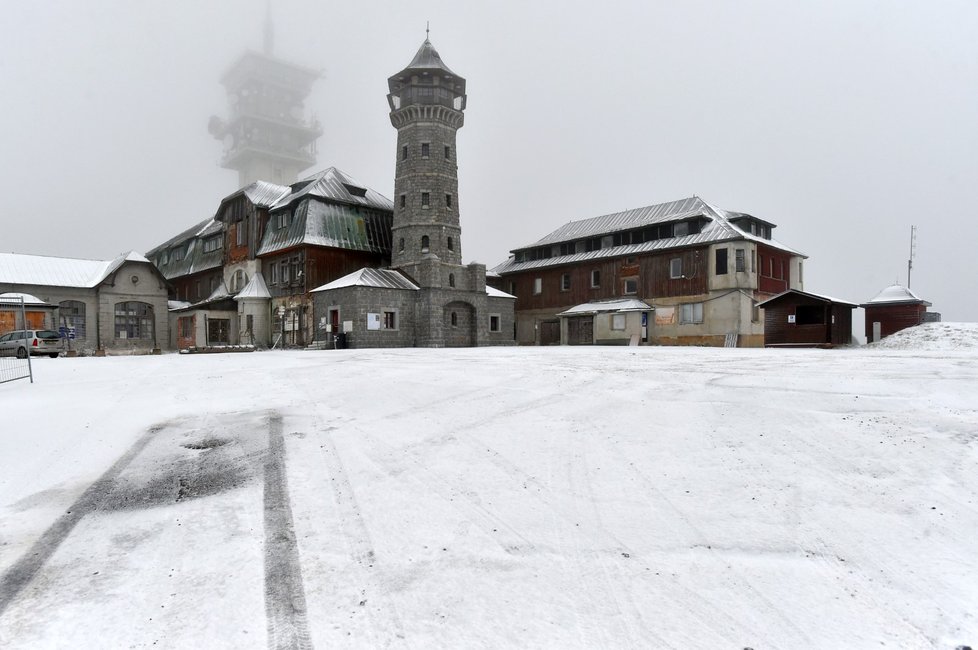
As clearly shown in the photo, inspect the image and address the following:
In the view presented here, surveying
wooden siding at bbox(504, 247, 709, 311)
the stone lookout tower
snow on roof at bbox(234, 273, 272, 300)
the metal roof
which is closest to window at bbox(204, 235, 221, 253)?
the metal roof

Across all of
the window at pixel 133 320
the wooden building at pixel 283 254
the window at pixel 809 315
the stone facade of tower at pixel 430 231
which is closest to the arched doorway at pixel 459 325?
the stone facade of tower at pixel 430 231

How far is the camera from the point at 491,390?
37.8ft

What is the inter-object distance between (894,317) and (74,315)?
54.3 m

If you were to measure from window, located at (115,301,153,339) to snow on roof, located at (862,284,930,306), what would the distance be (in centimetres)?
4966

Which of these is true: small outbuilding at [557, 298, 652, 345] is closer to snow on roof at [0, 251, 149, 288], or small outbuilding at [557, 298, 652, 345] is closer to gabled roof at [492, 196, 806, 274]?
gabled roof at [492, 196, 806, 274]

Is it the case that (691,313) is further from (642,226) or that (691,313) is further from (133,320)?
(133,320)

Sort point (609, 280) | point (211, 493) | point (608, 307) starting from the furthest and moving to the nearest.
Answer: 1. point (609, 280)
2. point (608, 307)
3. point (211, 493)

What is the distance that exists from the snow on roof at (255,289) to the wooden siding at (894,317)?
4110cm

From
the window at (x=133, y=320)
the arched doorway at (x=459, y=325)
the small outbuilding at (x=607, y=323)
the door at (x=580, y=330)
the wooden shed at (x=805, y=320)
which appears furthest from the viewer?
the door at (x=580, y=330)

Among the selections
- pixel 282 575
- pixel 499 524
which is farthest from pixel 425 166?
pixel 282 575

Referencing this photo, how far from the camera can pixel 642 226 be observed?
137 ft

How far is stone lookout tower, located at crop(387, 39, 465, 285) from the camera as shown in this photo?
1555 inches

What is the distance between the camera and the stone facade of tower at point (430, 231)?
3747 cm

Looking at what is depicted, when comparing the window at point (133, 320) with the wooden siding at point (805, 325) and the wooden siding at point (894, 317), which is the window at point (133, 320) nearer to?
the wooden siding at point (805, 325)
